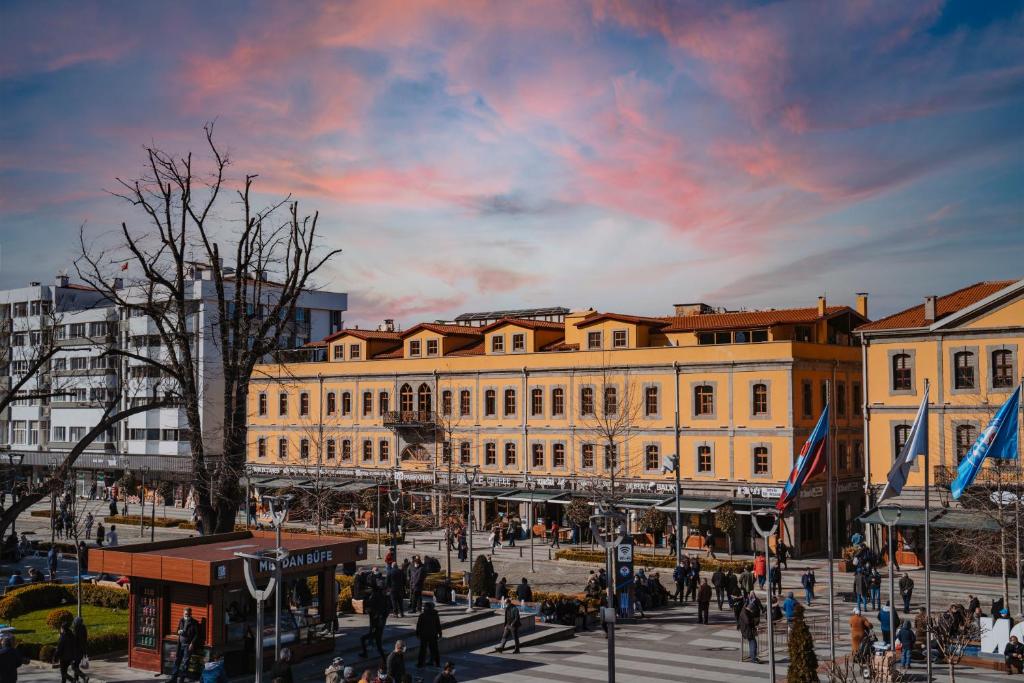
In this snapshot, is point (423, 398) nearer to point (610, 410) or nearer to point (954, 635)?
point (610, 410)

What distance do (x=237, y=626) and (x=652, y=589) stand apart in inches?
589

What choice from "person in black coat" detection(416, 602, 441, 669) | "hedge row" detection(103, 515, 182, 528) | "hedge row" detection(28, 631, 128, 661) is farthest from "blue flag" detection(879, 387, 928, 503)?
"hedge row" detection(103, 515, 182, 528)

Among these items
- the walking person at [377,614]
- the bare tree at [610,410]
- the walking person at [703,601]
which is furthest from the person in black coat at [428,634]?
the bare tree at [610,410]

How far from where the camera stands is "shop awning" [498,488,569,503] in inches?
2011

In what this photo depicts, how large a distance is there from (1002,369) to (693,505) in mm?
14596

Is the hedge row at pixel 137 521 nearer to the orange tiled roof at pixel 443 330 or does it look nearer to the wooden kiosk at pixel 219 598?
the orange tiled roof at pixel 443 330

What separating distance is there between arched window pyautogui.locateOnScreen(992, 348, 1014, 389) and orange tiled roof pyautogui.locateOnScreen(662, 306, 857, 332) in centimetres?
998

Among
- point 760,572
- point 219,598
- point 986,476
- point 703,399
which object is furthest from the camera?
point 703,399

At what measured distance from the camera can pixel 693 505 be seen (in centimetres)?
4734

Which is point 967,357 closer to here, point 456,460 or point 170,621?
point 456,460

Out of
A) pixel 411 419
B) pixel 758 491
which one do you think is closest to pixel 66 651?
pixel 758 491

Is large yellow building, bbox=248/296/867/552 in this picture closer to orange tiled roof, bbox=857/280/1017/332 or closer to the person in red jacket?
orange tiled roof, bbox=857/280/1017/332

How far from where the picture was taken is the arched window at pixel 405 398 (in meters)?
60.8

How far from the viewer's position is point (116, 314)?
7675cm
